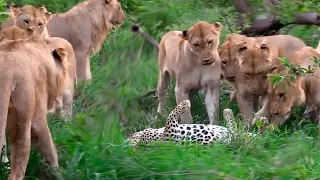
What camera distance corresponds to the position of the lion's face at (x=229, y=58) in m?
7.90

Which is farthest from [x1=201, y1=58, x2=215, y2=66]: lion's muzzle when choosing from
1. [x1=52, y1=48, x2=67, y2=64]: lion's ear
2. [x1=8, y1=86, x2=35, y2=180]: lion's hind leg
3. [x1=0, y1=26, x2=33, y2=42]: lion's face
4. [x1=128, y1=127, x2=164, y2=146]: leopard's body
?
[x1=8, y1=86, x2=35, y2=180]: lion's hind leg

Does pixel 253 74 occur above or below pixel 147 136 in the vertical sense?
above

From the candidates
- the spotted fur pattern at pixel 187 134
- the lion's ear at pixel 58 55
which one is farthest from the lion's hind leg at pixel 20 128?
the spotted fur pattern at pixel 187 134

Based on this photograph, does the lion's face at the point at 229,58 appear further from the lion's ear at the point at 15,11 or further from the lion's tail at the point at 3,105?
the lion's tail at the point at 3,105

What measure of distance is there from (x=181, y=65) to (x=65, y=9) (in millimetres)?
3038

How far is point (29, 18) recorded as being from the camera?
8578mm

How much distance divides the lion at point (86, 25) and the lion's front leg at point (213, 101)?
211 cm

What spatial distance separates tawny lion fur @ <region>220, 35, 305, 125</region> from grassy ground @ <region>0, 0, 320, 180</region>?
0.38 metres

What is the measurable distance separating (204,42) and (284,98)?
895 mm

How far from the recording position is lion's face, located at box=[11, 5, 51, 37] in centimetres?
854

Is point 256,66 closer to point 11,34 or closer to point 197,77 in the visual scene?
point 197,77

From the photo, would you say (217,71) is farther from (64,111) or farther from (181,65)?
(64,111)

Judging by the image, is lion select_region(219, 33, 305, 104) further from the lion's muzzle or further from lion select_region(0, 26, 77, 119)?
lion select_region(0, 26, 77, 119)

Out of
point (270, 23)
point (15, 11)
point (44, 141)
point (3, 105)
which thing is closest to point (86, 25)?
point (15, 11)
